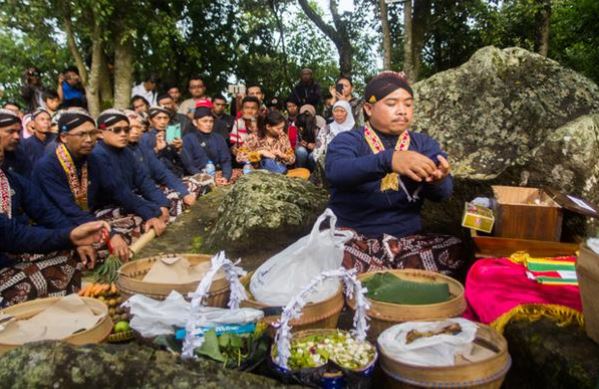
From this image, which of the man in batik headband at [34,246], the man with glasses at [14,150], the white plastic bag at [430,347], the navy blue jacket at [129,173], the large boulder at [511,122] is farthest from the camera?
the navy blue jacket at [129,173]

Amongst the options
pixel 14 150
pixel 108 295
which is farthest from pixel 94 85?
pixel 108 295

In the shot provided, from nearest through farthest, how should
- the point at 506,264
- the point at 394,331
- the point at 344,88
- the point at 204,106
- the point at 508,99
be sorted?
the point at 394,331 → the point at 506,264 → the point at 508,99 → the point at 204,106 → the point at 344,88

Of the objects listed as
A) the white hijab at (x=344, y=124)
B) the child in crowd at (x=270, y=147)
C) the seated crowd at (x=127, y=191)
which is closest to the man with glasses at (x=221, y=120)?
the child in crowd at (x=270, y=147)

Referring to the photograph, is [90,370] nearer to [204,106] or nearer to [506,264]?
[506,264]

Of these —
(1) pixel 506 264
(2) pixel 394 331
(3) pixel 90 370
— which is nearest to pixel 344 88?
(1) pixel 506 264

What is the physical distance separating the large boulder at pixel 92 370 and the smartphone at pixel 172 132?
6782 millimetres

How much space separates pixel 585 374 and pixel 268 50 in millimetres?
15655

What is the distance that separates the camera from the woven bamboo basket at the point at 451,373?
197 cm

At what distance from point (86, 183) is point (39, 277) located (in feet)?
4.16

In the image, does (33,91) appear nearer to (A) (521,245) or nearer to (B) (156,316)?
(B) (156,316)

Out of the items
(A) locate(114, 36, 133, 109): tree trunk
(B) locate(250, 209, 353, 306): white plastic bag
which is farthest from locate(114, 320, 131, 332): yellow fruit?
(A) locate(114, 36, 133, 109): tree trunk

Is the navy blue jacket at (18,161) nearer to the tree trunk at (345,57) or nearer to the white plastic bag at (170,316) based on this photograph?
the white plastic bag at (170,316)

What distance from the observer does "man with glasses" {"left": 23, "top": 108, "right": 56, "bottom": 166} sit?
7.02 metres

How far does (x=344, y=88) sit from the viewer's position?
984cm
